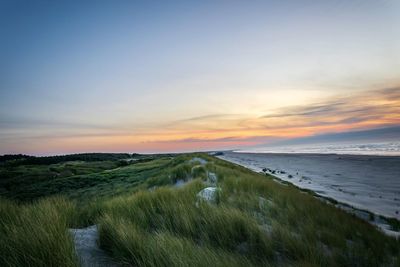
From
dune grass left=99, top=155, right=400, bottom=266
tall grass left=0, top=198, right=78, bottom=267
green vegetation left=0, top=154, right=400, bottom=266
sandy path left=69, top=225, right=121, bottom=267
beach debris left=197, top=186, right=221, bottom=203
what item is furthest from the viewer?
beach debris left=197, top=186, right=221, bottom=203

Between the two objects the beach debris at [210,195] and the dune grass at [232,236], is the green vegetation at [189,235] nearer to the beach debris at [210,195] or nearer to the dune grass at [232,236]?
the dune grass at [232,236]

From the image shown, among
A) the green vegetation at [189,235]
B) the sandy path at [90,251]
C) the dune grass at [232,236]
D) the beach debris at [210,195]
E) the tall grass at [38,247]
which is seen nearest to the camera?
the tall grass at [38,247]

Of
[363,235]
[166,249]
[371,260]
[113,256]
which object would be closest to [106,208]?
[113,256]

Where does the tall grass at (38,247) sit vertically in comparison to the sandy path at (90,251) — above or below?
above

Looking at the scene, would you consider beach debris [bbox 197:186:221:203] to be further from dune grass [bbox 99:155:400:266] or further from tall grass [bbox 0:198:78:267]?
tall grass [bbox 0:198:78:267]

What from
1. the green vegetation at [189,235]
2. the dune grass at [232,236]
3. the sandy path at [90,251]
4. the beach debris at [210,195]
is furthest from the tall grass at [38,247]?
the beach debris at [210,195]

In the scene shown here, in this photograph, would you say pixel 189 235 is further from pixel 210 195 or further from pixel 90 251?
pixel 210 195

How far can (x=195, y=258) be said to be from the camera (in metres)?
2.41

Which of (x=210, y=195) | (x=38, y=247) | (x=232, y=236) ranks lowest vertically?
(x=232, y=236)

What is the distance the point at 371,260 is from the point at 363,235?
158 centimetres

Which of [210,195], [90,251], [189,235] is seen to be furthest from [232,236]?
[210,195]

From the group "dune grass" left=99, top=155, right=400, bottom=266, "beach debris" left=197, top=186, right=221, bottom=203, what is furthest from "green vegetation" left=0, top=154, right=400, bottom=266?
"beach debris" left=197, top=186, right=221, bottom=203

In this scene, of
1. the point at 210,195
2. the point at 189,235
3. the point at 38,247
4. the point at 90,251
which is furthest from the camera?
the point at 210,195

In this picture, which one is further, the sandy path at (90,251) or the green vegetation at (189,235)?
the sandy path at (90,251)
